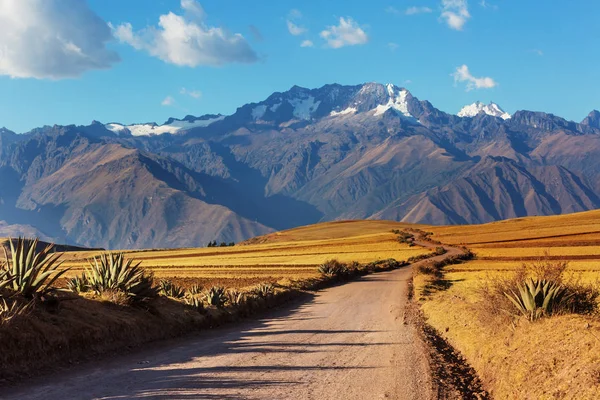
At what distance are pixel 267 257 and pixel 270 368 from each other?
73.8 m

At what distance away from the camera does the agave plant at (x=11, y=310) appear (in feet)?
36.7

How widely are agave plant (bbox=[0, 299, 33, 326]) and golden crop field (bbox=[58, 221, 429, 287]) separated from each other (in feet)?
70.7

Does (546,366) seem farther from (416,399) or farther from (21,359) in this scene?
(21,359)

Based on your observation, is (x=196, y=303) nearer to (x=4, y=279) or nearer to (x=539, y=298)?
(x=4, y=279)

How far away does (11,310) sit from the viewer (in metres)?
11.6

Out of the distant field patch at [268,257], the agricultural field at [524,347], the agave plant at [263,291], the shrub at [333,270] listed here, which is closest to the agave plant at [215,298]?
the agave plant at [263,291]

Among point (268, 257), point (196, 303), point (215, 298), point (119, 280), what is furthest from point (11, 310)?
point (268, 257)

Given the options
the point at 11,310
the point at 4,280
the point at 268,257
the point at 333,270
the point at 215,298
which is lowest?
the point at 333,270

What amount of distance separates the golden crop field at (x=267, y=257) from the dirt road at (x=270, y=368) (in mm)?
20906

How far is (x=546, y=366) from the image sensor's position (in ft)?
33.8

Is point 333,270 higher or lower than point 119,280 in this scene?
lower

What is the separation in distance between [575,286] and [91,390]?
1337 cm

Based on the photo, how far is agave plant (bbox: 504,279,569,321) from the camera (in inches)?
532

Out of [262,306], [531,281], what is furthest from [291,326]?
[531,281]
